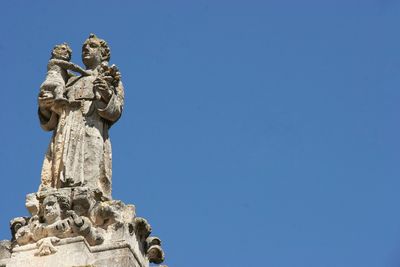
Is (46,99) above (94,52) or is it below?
below

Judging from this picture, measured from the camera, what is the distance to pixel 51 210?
11.5 m

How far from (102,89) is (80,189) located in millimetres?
1886

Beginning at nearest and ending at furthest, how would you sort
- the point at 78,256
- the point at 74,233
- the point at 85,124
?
the point at 78,256 → the point at 74,233 → the point at 85,124

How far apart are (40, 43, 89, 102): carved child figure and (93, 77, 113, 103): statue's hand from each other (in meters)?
0.47

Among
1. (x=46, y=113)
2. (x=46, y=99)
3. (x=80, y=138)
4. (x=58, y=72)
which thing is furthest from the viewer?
(x=58, y=72)

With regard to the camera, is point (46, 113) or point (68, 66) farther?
point (68, 66)

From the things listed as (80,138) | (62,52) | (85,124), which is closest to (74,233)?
(80,138)

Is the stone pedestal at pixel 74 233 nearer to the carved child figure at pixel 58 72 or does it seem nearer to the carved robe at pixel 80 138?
the carved robe at pixel 80 138

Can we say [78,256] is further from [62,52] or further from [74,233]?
[62,52]

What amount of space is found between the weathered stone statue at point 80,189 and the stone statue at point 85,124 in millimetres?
13

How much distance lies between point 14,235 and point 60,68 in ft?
9.65

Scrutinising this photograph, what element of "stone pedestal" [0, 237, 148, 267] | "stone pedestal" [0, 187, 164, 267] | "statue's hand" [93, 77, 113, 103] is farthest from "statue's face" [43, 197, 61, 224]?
"statue's hand" [93, 77, 113, 103]

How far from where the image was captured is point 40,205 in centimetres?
1171

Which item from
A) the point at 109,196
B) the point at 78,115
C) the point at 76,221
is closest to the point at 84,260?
the point at 76,221
